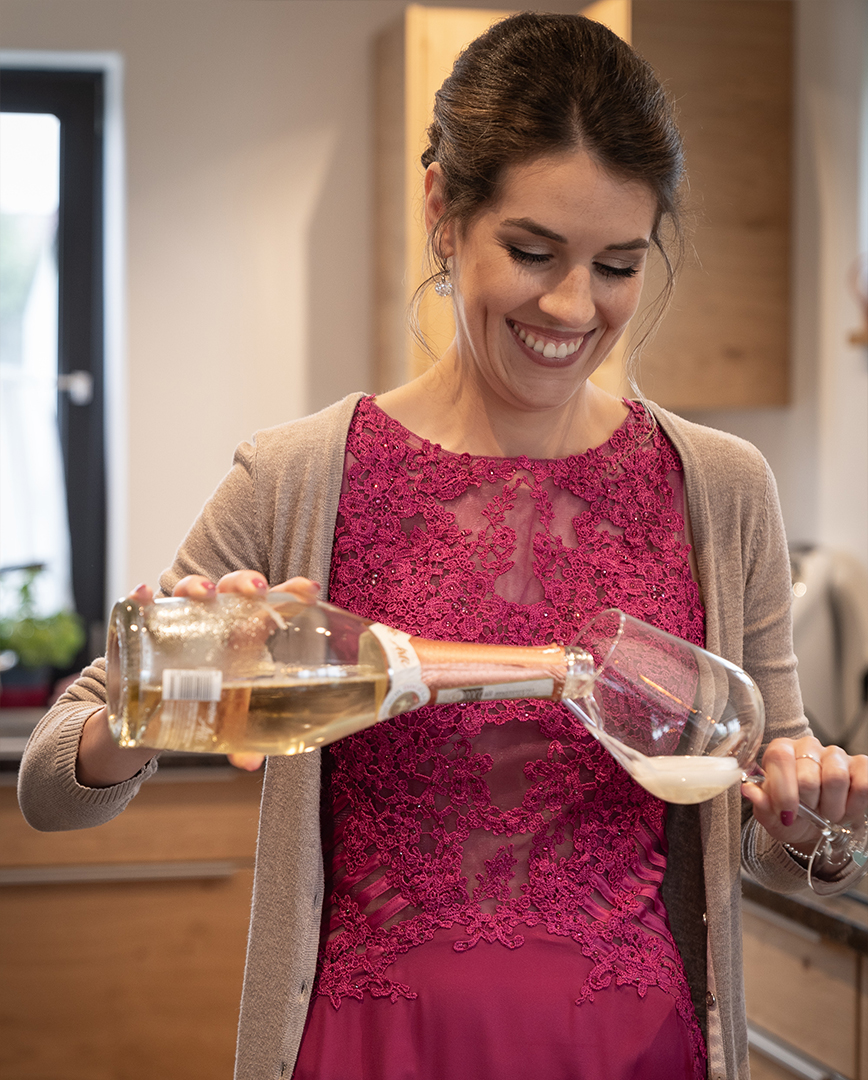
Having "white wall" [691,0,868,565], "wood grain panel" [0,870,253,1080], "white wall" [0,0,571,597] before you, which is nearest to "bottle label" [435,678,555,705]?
"wood grain panel" [0,870,253,1080]

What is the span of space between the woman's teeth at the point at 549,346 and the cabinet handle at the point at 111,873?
150 cm

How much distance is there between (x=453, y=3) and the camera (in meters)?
2.68

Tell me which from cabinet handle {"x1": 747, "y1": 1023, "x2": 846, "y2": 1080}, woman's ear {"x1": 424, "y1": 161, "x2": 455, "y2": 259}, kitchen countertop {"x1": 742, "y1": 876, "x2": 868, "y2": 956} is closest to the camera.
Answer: woman's ear {"x1": 424, "y1": 161, "x2": 455, "y2": 259}

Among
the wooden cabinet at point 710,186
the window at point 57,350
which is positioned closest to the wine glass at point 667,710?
the wooden cabinet at point 710,186

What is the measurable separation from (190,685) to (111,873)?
5.29ft

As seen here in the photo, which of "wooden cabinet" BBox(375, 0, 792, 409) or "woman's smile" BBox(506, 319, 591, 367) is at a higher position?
"wooden cabinet" BBox(375, 0, 792, 409)

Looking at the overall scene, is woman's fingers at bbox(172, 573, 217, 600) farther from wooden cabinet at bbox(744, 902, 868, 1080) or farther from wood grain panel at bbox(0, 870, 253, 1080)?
wood grain panel at bbox(0, 870, 253, 1080)

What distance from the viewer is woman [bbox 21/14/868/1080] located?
36.1 inches

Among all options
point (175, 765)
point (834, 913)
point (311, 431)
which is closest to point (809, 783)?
point (311, 431)

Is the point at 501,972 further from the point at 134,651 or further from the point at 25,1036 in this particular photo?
the point at 25,1036

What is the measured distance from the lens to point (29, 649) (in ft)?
8.32

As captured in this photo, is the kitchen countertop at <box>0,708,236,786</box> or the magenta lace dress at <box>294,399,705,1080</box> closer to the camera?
the magenta lace dress at <box>294,399,705,1080</box>

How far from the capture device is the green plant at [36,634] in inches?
99.9

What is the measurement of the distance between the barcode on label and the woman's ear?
492mm
